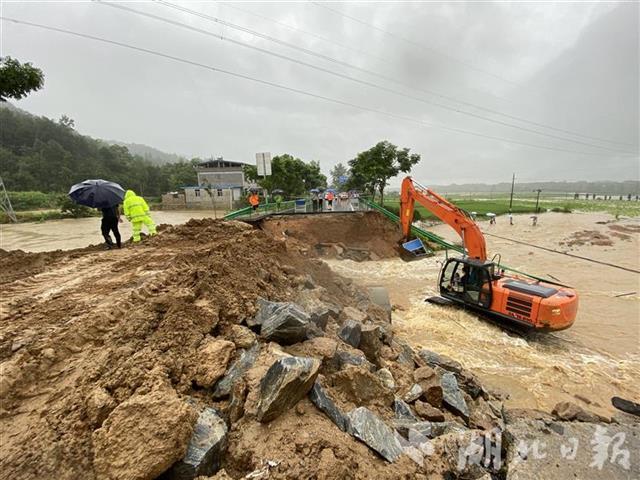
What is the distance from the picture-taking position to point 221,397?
2930 mm

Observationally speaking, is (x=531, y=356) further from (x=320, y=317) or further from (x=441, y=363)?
(x=320, y=317)

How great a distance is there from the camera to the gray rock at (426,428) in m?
3.03

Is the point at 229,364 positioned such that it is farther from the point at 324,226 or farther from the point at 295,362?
the point at 324,226

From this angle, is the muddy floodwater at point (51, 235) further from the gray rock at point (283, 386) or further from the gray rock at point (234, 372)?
the gray rock at point (283, 386)

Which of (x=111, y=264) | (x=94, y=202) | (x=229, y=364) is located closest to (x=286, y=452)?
(x=229, y=364)

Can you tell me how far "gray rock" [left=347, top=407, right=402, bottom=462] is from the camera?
2.62 meters

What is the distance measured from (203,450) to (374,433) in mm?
1547

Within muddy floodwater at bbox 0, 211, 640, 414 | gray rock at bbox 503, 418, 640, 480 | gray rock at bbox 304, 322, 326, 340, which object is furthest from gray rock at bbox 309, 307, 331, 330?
muddy floodwater at bbox 0, 211, 640, 414

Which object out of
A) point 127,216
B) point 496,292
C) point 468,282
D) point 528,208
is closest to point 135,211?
point 127,216

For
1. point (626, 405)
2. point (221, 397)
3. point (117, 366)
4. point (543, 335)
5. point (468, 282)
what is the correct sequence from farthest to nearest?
point (468, 282) < point (543, 335) < point (626, 405) < point (221, 397) < point (117, 366)

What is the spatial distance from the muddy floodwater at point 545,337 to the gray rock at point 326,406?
165 inches

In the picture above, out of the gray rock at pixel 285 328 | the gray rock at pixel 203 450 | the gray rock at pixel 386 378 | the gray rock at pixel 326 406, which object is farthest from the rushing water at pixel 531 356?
the gray rock at pixel 203 450

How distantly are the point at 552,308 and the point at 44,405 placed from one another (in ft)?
29.5

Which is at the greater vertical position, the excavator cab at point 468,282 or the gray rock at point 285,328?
the gray rock at point 285,328
